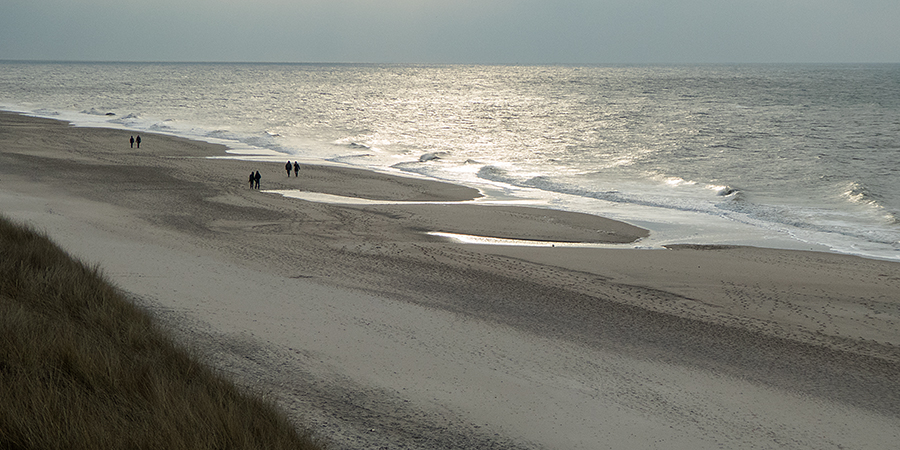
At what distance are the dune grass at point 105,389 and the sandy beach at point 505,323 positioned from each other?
1292 millimetres

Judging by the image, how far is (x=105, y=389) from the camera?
6.08 metres

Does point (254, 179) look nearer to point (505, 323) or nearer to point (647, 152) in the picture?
point (505, 323)

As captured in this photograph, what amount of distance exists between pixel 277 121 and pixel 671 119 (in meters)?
43.0

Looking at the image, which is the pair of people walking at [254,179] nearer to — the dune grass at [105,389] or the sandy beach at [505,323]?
the sandy beach at [505,323]

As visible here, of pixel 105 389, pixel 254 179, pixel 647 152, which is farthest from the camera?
pixel 647 152

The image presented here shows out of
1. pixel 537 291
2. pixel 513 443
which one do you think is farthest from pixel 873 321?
pixel 513 443

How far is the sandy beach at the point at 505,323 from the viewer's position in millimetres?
8445

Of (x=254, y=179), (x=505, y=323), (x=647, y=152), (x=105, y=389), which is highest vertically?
(x=647, y=152)

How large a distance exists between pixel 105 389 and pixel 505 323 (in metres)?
7.59

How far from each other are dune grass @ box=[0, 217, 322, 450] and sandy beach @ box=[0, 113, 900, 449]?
50.8 inches

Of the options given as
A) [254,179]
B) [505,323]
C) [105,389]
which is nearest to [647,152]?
[254,179]

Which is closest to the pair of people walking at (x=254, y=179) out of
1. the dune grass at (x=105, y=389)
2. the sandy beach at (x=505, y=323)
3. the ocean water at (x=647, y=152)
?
the sandy beach at (x=505, y=323)

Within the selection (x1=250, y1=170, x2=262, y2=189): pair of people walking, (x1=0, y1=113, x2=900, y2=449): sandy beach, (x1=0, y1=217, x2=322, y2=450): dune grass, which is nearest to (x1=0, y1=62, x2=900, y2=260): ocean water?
(x1=0, y1=113, x2=900, y2=449): sandy beach

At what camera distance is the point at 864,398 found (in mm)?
9680
